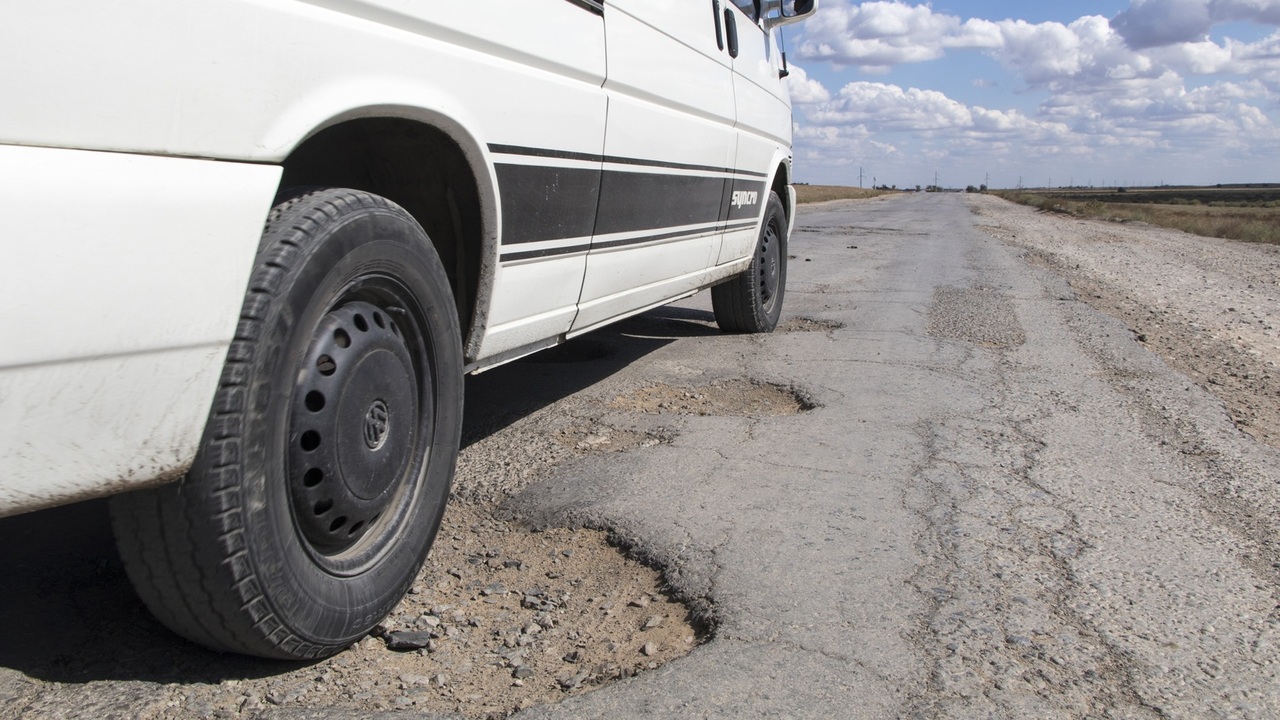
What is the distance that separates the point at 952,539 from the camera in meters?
2.85

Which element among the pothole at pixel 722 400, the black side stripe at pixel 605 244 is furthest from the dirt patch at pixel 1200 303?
the black side stripe at pixel 605 244

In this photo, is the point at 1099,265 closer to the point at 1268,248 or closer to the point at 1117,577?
the point at 1268,248

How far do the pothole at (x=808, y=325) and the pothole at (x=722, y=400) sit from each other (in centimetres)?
170

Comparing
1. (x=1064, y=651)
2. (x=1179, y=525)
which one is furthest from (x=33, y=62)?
(x=1179, y=525)

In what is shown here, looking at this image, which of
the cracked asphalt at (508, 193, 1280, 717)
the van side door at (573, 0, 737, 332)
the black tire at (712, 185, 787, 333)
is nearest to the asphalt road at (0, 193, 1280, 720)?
the cracked asphalt at (508, 193, 1280, 717)

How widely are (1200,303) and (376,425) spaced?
845cm

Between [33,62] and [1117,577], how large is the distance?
2.67 meters

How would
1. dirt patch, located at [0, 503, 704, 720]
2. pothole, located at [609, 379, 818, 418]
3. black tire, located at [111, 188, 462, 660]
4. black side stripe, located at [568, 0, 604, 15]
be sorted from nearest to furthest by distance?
black tire, located at [111, 188, 462, 660] → dirt patch, located at [0, 503, 704, 720] → black side stripe, located at [568, 0, 604, 15] → pothole, located at [609, 379, 818, 418]

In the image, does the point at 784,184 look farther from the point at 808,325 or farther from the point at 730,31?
the point at 730,31

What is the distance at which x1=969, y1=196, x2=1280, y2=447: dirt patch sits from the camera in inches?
199

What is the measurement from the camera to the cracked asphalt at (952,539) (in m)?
2.05

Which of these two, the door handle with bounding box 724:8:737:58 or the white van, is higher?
the door handle with bounding box 724:8:737:58

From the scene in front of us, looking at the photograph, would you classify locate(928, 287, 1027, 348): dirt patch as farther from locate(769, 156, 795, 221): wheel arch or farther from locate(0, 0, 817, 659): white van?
locate(0, 0, 817, 659): white van

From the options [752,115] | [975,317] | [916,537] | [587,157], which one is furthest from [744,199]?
[916,537]
